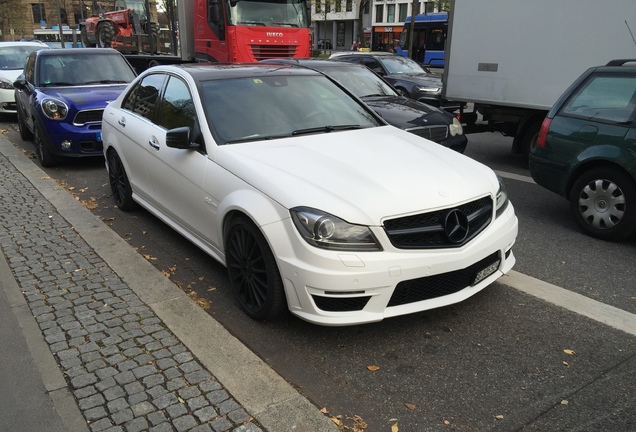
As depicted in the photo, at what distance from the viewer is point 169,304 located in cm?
416

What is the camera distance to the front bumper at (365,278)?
10.8 ft

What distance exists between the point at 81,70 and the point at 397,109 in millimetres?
5642

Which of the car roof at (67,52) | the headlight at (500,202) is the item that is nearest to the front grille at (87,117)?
the car roof at (67,52)

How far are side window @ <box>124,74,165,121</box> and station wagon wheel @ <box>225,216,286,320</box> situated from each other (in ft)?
7.13

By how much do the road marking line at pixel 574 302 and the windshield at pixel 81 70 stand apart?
7842 mm

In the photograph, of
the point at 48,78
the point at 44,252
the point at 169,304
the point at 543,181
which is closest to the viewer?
the point at 169,304

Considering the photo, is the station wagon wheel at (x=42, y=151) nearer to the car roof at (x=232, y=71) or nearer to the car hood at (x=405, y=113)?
the car roof at (x=232, y=71)

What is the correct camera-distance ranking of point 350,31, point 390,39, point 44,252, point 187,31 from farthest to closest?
point 350,31 → point 390,39 → point 187,31 → point 44,252

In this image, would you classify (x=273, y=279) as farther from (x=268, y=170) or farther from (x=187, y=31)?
(x=187, y=31)

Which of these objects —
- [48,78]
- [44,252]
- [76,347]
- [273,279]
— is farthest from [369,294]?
[48,78]

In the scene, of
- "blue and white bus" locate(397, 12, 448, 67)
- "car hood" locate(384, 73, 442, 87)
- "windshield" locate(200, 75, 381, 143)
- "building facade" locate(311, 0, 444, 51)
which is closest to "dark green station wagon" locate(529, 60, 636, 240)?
"windshield" locate(200, 75, 381, 143)

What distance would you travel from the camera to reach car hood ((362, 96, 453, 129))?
7773 mm

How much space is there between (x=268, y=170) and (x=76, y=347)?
1.70 meters

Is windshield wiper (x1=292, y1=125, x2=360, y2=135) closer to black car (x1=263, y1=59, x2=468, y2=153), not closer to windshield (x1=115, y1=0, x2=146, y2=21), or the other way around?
black car (x1=263, y1=59, x2=468, y2=153)
